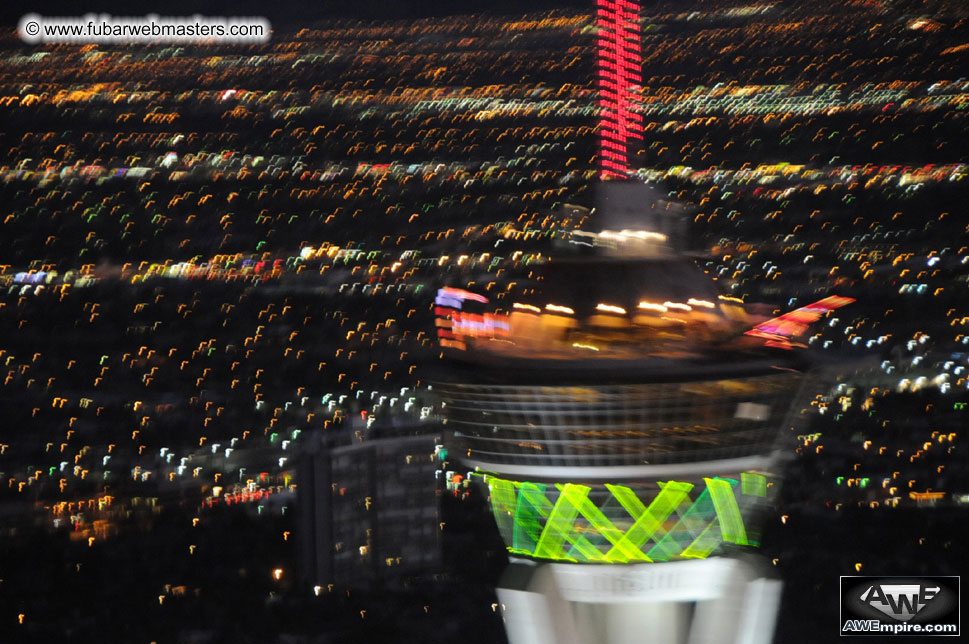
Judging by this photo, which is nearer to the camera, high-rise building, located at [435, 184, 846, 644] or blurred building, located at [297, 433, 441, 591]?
high-rise building, located at [435, 184, 846, 644]

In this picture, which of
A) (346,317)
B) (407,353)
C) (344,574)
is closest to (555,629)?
(344,574)

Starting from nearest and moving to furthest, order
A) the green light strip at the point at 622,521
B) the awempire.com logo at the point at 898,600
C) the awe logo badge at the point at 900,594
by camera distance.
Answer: the green light strip at the point at 622,521 → the awempire.com logo at the point at 898,600 → the awe logo badge at the point at 900,594

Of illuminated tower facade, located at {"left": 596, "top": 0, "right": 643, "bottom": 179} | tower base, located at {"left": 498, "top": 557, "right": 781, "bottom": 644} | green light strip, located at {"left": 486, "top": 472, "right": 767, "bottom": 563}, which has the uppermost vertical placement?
illuminated tower facade, located at {"left": 596, "top": 0, "right": 643, "bottom": 179}

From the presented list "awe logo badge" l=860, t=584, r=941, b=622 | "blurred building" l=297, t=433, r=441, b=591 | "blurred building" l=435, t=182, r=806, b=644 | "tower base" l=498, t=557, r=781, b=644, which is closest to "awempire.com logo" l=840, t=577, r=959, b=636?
"awe logo badge" l=860, t=584, r=941, b=622

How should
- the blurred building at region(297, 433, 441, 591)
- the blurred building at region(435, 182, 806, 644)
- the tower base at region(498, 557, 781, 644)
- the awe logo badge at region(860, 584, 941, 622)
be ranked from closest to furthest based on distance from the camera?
the blurred building at region(435, 182, 806, 644) < the tower base at region(498, 557, 781, 644) < the awe logo badge at region(860, 584, 941, 622) < the blurred building at region(297, 433, 441, 591)

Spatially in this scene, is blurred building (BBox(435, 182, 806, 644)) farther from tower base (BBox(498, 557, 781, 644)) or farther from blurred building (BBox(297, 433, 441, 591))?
blurred building (BBox(297, 433, 441, 591))

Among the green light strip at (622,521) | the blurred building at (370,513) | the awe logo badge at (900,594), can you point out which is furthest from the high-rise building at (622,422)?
the blurred building at (370,513)

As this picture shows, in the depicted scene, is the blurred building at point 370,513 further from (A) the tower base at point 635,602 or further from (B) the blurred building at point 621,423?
(B) the blurred building at point 621,423
